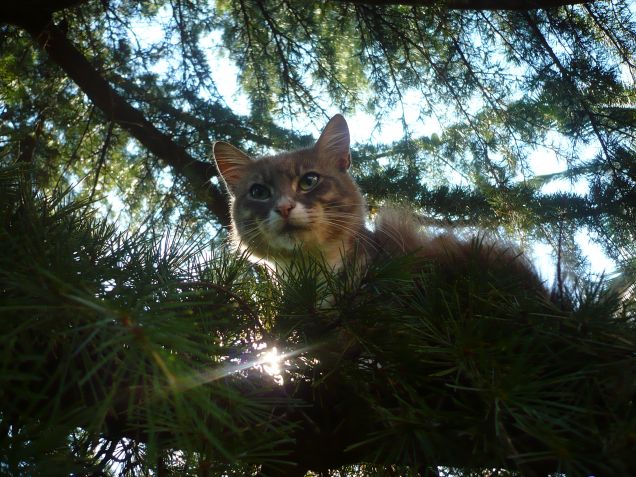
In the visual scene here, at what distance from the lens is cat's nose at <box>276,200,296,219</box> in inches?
80.8

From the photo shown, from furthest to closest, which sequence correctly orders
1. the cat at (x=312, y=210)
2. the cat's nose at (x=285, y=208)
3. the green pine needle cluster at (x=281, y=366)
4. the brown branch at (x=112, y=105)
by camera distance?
the brown branch at (x=112, y=105)
the cat's nose at (x=285, y=208)
the cat at (x=312, y=210)
the green pine needle cluster at (x=281, y=366)

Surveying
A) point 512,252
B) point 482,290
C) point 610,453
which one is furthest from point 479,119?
point 610,453

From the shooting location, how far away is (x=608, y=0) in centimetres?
223

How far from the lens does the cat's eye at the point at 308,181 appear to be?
240cm

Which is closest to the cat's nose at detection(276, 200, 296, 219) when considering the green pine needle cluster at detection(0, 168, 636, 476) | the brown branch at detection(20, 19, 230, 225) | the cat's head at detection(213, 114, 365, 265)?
the cat's head at detection(213, 114, 365, 265)

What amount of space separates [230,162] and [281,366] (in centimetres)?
174

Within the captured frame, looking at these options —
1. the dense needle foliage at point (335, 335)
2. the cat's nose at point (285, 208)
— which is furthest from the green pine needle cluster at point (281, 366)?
the cat's nose at point (285, 208)

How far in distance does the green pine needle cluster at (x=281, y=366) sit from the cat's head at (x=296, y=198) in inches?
36.2

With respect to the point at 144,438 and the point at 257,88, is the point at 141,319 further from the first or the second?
the point at 257,88

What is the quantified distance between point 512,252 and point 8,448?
1.33m

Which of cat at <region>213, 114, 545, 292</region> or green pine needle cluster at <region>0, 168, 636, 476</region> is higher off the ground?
cat at <region>213, 114, 545, 292</region>

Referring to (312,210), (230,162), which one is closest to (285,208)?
(312,210)

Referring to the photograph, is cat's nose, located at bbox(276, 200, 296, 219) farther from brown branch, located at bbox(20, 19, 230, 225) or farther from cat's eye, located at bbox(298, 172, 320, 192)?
brown branch, located at bbox(20, 19, 230, 225)

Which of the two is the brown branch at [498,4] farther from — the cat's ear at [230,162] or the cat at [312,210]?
the cat's ear at [230,162]
